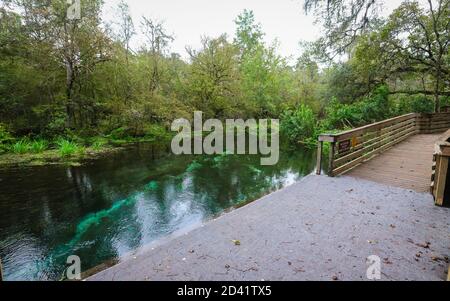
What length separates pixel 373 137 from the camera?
8891 mm

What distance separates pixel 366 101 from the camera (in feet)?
40.7

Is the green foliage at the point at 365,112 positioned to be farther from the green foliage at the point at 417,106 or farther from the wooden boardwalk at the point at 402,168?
the wooden boardwalk at the point at 402,168

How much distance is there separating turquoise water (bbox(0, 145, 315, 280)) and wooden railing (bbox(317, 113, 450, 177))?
2.12m

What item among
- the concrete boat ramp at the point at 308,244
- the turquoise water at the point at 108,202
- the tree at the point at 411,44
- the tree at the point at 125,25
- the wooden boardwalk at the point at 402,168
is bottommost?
the turquoise water at the point at 108,202

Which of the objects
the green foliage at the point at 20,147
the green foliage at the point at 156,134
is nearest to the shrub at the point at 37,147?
the green foliage at the point at 20,147

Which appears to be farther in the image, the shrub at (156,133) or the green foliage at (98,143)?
the shrub at (156,133)

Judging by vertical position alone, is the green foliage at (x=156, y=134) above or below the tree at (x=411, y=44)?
below

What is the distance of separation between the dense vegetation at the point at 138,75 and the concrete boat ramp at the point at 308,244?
553 cm

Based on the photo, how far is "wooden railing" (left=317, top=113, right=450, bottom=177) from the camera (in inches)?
219

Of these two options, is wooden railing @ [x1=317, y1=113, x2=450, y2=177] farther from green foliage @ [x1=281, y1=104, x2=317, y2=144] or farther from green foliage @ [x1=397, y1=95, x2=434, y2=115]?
green foliage @ [x1=281, y1=104, x2=317, y2=144]

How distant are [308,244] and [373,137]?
782 cm

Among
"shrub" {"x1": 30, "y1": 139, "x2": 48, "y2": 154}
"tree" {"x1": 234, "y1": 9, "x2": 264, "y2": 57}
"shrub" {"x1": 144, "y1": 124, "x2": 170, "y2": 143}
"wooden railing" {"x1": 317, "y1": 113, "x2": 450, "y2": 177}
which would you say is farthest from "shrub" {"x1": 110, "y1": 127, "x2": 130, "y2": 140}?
"tree" {"x1": 234, "y1": 9, "x2": 264, "y2": 57}

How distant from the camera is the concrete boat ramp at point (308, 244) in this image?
2342 mm

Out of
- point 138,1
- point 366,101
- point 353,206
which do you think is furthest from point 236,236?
point 138,1
